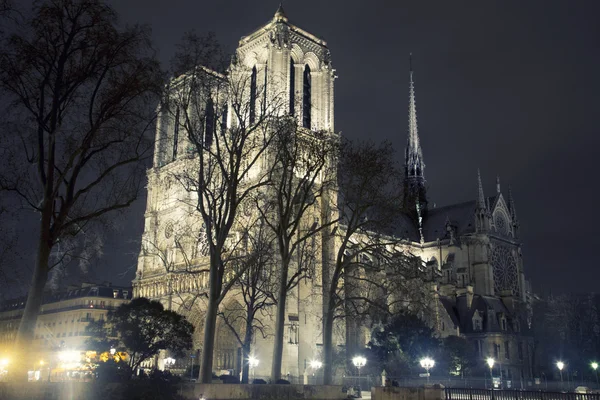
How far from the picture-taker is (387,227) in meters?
29.3

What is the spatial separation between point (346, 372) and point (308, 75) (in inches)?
1143

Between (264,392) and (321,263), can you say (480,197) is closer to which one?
(321,263)

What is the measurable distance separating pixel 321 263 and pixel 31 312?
30.4 meters

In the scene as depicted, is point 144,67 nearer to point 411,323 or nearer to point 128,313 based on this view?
point 128,313

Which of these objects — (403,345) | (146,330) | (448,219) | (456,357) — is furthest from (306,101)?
(146,330)

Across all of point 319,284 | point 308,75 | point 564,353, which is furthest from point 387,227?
point 564,353

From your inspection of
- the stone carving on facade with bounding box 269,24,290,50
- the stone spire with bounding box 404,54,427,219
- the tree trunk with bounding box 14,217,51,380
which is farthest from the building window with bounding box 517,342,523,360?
the tree trunk with bounding box 14,217,51,380

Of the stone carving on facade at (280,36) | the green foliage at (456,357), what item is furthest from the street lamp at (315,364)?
the stone carving on facade at (280,36)

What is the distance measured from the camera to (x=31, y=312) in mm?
16250

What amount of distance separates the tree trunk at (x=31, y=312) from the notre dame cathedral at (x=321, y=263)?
963 inches

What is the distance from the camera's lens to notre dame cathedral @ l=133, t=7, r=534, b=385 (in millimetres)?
50503

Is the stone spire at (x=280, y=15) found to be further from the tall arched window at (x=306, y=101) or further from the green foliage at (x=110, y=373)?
the green foliage at (x=110, y=373)

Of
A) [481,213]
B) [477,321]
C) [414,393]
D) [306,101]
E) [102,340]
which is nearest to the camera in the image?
[414,393]


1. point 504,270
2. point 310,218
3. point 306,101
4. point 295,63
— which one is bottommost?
point 310,218
